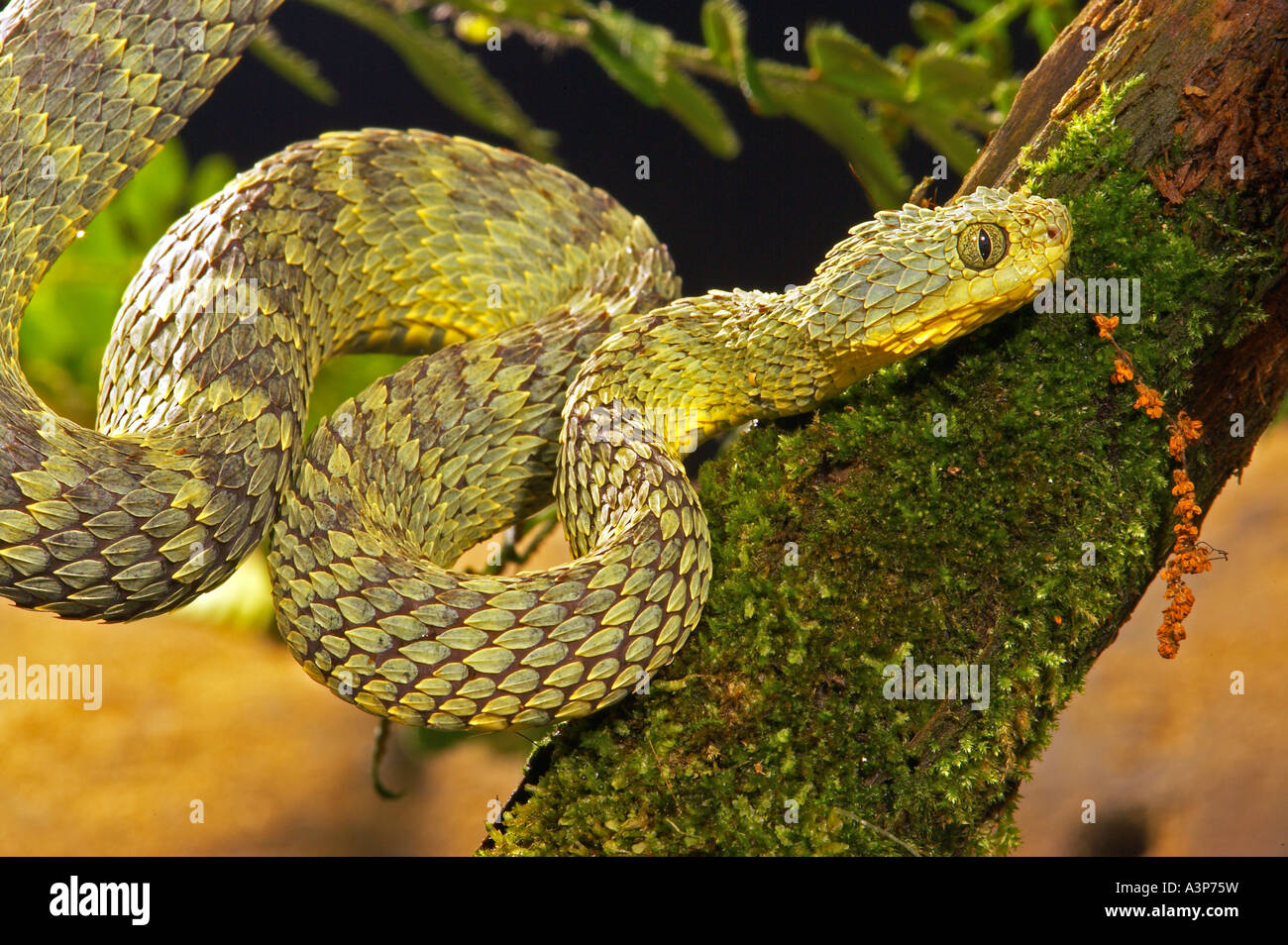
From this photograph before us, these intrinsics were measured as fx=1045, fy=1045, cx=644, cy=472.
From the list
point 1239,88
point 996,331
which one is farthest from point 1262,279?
point 996,331

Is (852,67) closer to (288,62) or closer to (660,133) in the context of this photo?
(288,62)

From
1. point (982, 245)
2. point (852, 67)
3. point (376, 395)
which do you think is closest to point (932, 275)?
point (982, 245)

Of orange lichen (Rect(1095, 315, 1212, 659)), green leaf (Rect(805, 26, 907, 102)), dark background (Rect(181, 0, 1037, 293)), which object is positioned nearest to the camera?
orange lichen (Rect(1095, 315, 1212, 659))

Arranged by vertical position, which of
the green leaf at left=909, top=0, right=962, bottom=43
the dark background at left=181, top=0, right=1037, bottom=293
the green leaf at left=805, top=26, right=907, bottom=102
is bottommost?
the green leaf at left=805, top=26, right=907, bottom=102

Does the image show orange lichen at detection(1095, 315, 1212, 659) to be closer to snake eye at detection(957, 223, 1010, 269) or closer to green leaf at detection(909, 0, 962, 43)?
snake eye at detection(957, 223, 1010, 269)

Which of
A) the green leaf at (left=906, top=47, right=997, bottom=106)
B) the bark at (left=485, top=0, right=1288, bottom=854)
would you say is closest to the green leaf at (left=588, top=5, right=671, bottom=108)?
the green leaf at (left=906, top=47, right=997, bottom=106)

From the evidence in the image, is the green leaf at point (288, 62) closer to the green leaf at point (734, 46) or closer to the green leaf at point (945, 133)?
the green leaf at point (734, 46)

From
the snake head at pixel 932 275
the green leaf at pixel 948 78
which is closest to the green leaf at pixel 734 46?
the green leaf at pixel 948 78

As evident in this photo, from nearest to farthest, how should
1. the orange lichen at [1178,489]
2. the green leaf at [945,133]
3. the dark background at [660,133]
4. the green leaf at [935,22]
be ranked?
the orange lichen at [1178,489] < the green leaf at [945,133] < the green leaf at [935,22] < the dark background at [660,133]
